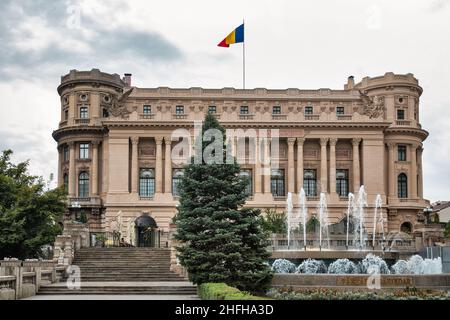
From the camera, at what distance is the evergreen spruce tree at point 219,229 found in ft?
101

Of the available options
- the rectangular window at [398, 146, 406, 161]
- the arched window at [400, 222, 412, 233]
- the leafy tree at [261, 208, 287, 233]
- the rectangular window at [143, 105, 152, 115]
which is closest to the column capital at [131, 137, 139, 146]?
the rectangular window at [143, 105, 152, 115]

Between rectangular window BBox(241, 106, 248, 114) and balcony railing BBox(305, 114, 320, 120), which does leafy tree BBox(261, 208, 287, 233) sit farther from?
rectangular window BBox(241, 106, 248, 114)

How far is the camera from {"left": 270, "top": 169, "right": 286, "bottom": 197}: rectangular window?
242 ft

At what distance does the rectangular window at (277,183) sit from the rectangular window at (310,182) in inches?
91.1

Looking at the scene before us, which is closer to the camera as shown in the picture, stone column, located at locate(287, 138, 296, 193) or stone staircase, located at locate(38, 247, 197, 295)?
stone staircase, located at locate(38, 247, 197, 295)

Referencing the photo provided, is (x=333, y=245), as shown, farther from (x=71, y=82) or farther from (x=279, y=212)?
(x=71, y=82)

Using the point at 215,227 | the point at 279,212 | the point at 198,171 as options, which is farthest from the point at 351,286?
the point at 279,212

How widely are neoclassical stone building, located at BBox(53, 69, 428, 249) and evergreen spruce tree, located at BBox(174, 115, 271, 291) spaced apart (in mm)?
37231

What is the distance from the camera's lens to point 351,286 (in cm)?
2952

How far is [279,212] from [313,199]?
4117mm

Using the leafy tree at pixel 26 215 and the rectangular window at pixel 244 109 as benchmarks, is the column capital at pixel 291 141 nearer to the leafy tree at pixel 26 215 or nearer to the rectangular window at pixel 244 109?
the rectangular window at pixel 244 109

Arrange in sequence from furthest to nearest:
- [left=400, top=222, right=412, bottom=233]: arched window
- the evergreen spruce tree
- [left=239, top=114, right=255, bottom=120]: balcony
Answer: [left=400, top=222, right=412, bottom=233]: arched window → [left=239, top=114, right=255, bottom=120]: balcony → the evergreen spruce tree

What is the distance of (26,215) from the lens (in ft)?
166

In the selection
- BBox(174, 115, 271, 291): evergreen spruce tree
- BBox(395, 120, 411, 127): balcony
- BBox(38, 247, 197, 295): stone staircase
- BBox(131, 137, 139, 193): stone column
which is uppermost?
BBox(395, 120, 411, 127): balcony
